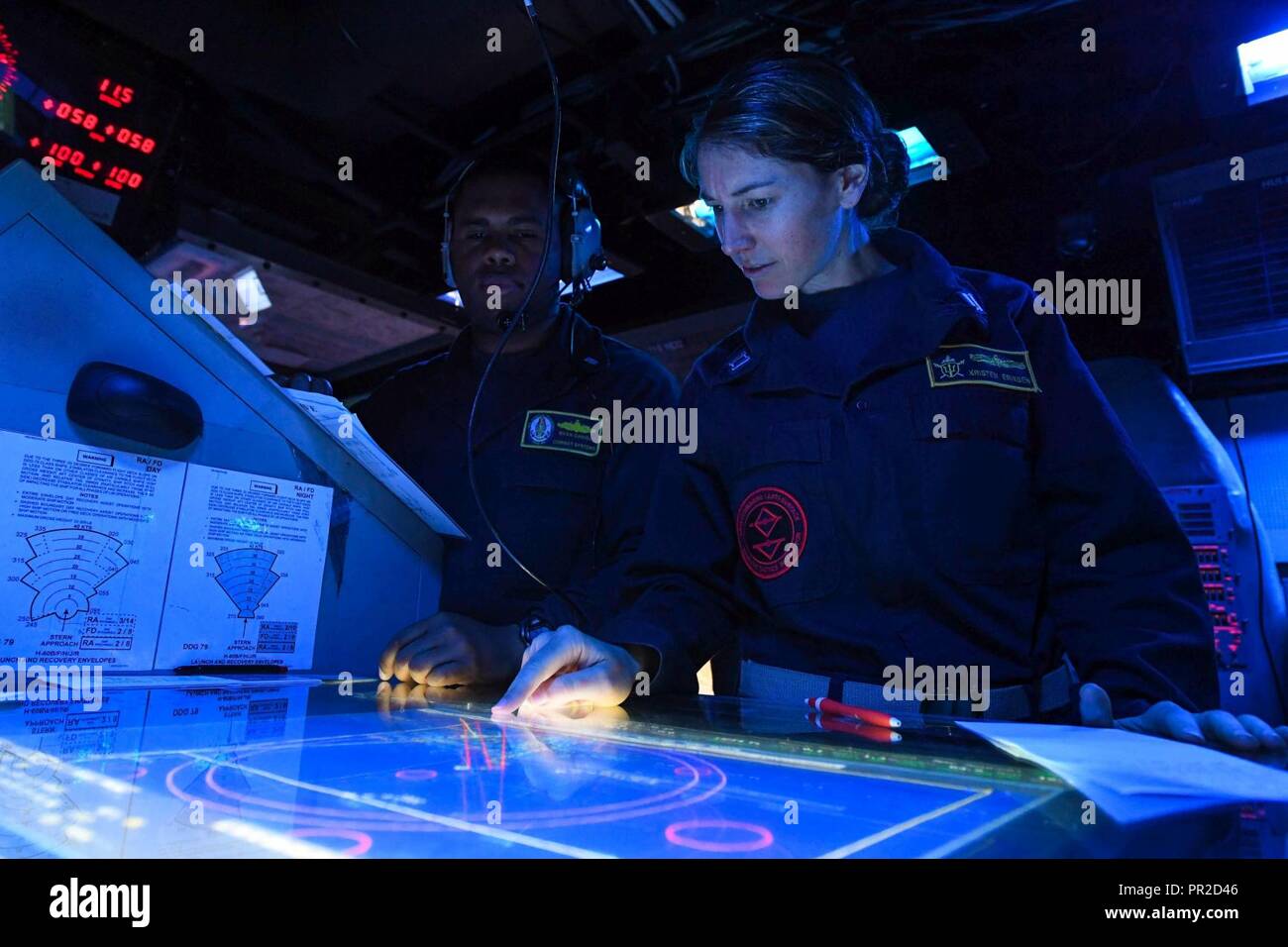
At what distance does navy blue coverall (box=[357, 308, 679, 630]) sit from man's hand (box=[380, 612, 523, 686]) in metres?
0.35

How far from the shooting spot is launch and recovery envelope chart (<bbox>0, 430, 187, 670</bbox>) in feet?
2.72

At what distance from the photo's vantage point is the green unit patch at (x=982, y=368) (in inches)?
47.5

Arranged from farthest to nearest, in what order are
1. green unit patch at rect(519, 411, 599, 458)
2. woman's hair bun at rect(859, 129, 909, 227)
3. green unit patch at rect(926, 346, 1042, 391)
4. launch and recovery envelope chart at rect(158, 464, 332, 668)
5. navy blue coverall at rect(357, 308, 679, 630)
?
green unit patch at rect(519, 411, 599, 458) → navy blue coverall at rect(357, 308, 679, 630) → woman's hair bun at rect(859, 129, 909, 227) → green unit patch at rect(926, 346, 1042, 391) → launch and recovery envelope chart at rect(158, 464, 332, 668)

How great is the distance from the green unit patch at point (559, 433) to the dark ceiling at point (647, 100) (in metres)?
1.00

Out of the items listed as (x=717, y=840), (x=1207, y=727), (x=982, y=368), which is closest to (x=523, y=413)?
(x=982, y=368)

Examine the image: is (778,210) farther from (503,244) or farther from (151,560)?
(151,560)

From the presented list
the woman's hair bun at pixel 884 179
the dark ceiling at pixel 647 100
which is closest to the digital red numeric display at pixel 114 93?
the dark ceiling at pixel 647 100

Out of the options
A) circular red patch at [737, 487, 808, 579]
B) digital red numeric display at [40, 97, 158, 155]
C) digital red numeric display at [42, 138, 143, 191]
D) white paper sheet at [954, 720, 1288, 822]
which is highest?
digital red numeric display at [40, 97, 158, 155]

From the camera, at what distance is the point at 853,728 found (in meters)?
0.73

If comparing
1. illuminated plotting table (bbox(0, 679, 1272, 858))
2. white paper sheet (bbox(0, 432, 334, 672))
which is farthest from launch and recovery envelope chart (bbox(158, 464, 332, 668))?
illuminated plotting table (bbox(0, 679, 1272, 858))

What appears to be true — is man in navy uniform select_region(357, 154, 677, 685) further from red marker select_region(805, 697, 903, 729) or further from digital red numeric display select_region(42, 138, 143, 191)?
digital red numeric display select_region(42, 138, 143, 191)

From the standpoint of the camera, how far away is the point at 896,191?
1.46m
